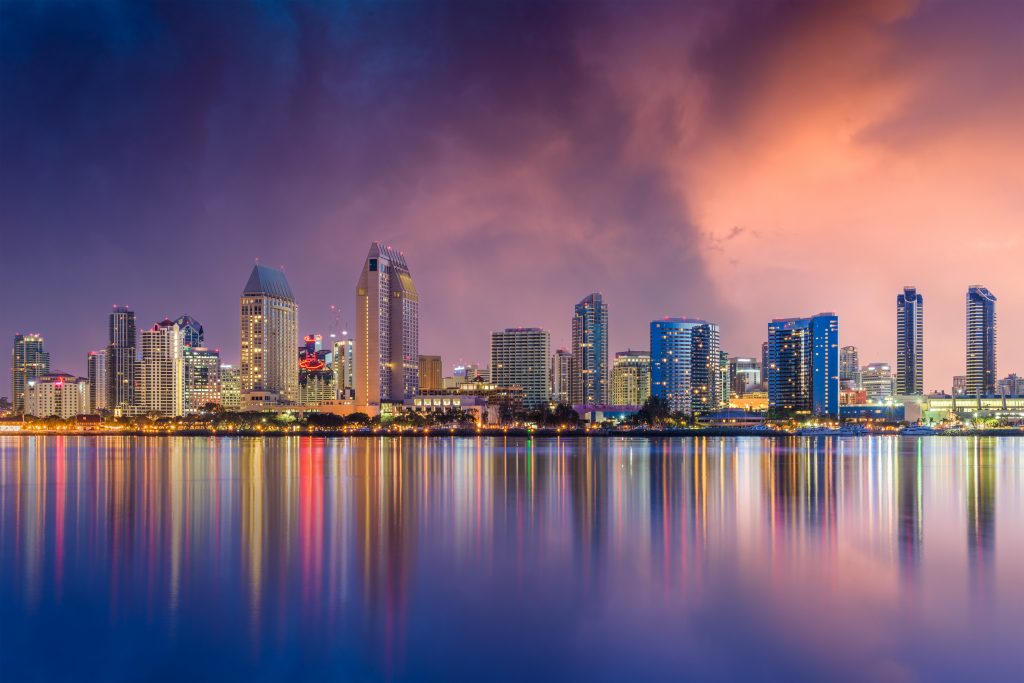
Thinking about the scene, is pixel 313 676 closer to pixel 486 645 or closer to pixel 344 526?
pixel 486 645

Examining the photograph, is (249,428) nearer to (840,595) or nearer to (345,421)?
(345,421)

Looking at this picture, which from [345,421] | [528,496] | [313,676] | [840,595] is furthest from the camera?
[345,421]

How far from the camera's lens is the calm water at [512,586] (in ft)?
48.9

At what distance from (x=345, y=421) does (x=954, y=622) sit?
560 feet

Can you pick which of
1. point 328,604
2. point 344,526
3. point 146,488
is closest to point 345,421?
point 146,488

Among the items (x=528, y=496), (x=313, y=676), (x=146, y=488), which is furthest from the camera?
(x=146, y=488)

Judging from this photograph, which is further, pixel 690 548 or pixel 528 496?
pixel 528 496

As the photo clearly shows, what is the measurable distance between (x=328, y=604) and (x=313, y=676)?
428cm

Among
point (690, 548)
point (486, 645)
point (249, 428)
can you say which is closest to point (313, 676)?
point (486, 645)

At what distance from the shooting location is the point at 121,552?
973 inches

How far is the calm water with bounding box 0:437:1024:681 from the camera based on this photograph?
48.9ft

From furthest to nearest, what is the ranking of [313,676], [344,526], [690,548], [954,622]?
1. [344,526]
2. [690,548]
3. [954,622]
4. [313,676]

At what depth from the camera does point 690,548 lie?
25.5 meters

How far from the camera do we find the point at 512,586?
2075cm
